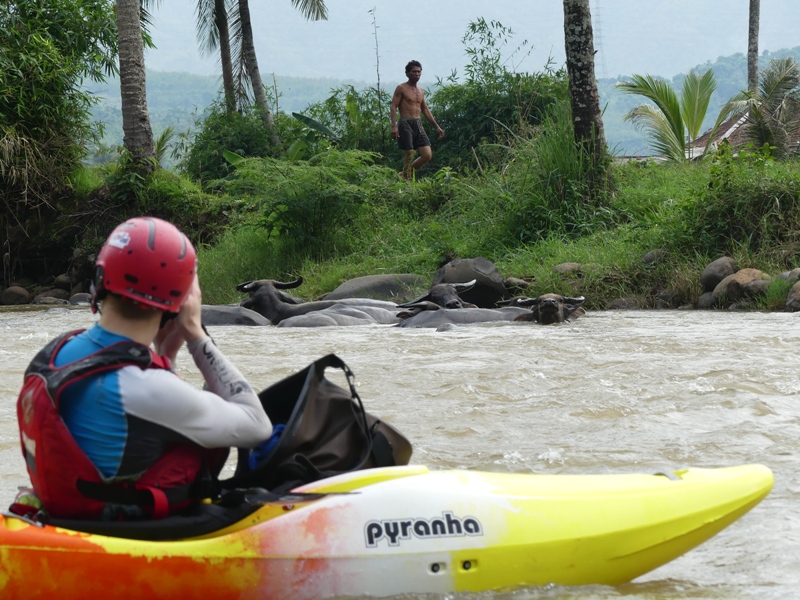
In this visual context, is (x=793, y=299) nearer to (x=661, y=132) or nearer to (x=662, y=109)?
(x=662, y=109)

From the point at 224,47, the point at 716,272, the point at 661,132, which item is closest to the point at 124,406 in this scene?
the point at 716,272

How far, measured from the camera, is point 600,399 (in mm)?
5781

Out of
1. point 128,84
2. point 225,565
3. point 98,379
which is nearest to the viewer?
point 98,379

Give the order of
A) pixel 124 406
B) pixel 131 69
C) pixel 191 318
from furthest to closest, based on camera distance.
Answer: pixel 131 69, pixel 191 318, pixel 124 406

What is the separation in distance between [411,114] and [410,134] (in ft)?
0.95

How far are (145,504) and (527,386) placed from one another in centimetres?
393

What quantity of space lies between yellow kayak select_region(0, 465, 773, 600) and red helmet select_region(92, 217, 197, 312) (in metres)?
0.64

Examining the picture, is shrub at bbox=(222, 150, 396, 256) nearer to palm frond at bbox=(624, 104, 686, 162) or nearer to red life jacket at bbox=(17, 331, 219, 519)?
palm frond at bbox=(624, 104, 686, 162)

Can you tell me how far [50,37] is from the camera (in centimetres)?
1506

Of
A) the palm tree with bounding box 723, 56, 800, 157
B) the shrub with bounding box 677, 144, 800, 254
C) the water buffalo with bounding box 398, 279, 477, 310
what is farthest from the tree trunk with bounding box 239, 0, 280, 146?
the shrub with bounding box 677, 144, 800, 254

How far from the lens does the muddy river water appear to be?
3387mm

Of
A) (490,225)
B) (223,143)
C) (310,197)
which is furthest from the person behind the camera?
(223,143)

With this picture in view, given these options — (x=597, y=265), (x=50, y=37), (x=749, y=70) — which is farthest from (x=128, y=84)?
(x=749, y=70)

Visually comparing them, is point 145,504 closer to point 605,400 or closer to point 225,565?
point 225,565
